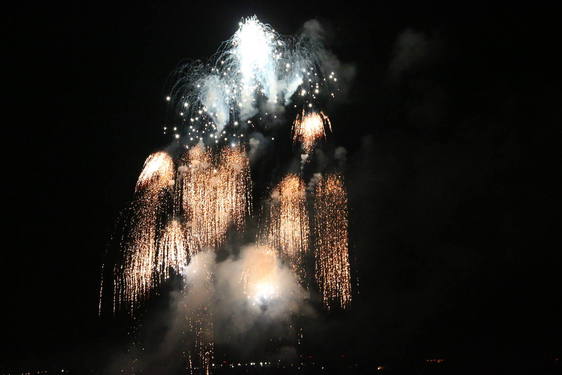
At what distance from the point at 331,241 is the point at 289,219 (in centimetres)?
371

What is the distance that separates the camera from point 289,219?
2294cm

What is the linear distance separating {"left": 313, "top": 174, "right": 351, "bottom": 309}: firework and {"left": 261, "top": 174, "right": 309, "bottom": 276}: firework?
86 centimetres

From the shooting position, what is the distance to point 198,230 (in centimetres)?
2288

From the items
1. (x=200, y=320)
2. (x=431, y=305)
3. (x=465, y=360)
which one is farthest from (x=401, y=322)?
(x=200, y=320)

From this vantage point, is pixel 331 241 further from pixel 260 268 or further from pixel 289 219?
pixel 260 268

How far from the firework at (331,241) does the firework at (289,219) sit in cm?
86

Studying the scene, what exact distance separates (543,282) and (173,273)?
25.1 metres

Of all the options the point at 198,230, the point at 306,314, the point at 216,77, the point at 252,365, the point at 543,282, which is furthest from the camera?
the point at 252,365

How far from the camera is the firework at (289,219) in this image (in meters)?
22.7

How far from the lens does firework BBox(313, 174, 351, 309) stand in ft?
74.7

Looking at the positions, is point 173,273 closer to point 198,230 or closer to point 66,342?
point 198,230

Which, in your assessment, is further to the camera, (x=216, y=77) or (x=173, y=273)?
(x=173, y=273)

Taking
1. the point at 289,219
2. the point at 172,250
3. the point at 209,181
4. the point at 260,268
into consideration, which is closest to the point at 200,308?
the point at 260,268

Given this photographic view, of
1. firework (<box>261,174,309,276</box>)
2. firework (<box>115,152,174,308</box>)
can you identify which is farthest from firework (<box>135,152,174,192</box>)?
firework (<box>261,174,309,276</box>)
